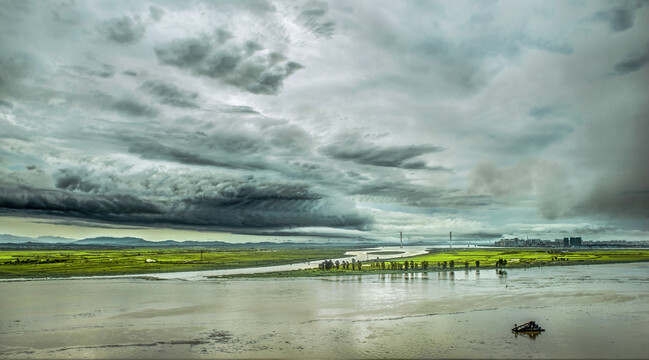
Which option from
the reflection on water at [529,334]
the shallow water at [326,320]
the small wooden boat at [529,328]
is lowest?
the shallow water at [326,320]

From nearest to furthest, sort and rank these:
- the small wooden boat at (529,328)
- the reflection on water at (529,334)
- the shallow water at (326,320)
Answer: the shallow water at (326,320), the reflection on water at (529,334), the small wooden boat at (529,328)

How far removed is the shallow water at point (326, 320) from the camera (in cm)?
3356

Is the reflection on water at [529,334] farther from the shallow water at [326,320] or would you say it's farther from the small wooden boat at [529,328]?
the shallow water at [326,320]

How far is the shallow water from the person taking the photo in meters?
33.6

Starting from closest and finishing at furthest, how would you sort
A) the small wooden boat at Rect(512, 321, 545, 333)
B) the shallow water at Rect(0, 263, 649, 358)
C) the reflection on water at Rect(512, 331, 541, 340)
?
the shallow water at Rect(0, 263, 649, 358)
the reflection on water at Rect(512, 331, 541, 340)
the small wooden boat at Rect(512, 321, 545, 333)

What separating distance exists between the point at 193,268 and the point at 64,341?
8003cm

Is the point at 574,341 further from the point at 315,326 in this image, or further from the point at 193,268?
the point at 193,268

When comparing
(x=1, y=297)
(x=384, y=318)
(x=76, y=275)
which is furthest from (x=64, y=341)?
(x=76, y=275)

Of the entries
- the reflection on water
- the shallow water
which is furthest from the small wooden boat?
the shallow water

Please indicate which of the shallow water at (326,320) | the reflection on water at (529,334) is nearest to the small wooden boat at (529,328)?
the reflection on water at (529,334)

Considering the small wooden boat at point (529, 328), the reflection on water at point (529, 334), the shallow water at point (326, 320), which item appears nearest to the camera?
the shallow water at point (326, 320)

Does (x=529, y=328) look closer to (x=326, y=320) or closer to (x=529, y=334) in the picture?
(x=529, y=334)

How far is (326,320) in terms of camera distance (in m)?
44.8

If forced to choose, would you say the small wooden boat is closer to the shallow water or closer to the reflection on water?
the reflection on water
